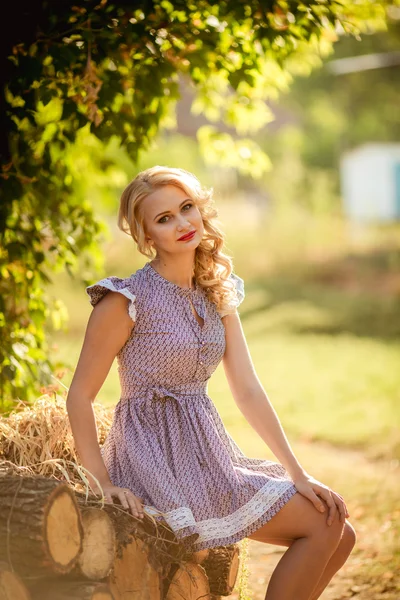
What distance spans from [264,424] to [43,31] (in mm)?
1989

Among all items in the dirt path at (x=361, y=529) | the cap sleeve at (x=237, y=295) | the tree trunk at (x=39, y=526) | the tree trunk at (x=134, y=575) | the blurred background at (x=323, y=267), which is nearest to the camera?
the tree trunk at (x=39, y=526)

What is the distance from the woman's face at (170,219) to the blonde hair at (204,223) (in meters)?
0.02

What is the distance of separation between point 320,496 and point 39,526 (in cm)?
97

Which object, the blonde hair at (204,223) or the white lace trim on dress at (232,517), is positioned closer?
the white lace trim on dress at (232,517)

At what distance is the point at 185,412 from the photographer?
300 centimetres

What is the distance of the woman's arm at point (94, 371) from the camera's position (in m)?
2.83

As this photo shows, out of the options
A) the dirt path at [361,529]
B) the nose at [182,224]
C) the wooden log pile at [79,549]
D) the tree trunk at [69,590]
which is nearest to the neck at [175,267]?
the nose at [182,224]

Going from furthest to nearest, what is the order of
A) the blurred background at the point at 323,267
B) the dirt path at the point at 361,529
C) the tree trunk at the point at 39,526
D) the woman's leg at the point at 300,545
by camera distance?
the blurred background at the point at 323,267, the dirt path at the point at 361,529, the woman's leg at the point at 300,545, the tree trunk at the point at 39,526

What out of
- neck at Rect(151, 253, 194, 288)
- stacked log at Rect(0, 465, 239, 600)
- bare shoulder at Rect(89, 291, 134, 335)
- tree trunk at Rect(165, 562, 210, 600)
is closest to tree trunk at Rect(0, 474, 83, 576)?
stacked log at Rect(0, 465, 239, 600)

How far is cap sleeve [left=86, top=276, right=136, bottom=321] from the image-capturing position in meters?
2.92

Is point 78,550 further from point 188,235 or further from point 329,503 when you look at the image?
point 188,235

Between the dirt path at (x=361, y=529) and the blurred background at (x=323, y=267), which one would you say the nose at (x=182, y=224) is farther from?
the dirt path at (x=361, y=529)

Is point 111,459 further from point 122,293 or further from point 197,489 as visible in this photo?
point 122,293

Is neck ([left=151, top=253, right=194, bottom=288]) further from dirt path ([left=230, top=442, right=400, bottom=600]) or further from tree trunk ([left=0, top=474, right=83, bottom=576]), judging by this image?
dirt path ([left=230, top=442, right=400, bottom=600])
